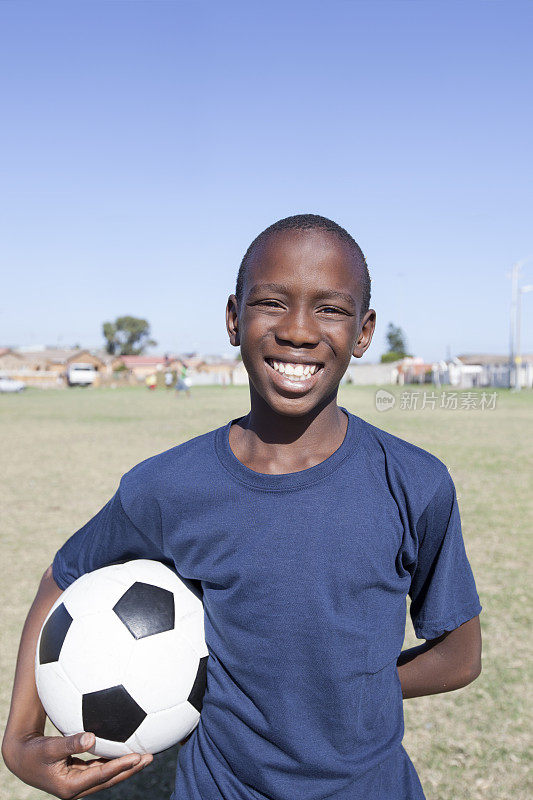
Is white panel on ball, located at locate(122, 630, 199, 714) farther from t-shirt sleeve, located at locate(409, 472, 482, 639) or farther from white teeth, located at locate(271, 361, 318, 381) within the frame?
white teeth, located at locate(271, 361, 318, 381)

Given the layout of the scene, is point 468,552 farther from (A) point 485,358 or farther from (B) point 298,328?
(A) point 485,358

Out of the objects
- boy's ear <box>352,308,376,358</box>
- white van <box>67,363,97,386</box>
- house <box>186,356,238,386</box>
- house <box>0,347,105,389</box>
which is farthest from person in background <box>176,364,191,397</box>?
house <box>0,347,105,389</box>

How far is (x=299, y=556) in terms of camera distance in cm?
134

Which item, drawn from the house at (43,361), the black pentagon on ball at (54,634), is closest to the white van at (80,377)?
the house at (43,361)

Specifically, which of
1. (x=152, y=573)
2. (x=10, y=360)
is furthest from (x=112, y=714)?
(x=10, y=360)

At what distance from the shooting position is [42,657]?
5.64 ft

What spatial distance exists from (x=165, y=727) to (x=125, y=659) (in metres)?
0.21

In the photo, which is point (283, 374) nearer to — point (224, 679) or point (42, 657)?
point (224, 679)

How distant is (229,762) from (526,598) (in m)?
4.09

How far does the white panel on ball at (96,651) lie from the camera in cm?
175

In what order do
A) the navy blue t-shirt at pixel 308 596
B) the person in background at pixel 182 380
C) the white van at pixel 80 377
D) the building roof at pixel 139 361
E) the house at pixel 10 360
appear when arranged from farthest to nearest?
the building roof at pixel 139 361 < the house at pixel 10 360 < the white van at pixel 80 377 < the person in background at pixel 182 380 < the navy blue t-shirt at pixel 308 596

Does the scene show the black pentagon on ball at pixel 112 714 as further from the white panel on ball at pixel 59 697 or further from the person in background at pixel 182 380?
the person in background at pixel 182 380

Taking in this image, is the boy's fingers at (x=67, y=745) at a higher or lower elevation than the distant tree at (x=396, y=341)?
higher

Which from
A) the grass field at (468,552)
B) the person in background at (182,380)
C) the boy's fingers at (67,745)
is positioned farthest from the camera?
the person in background at (182,380)
